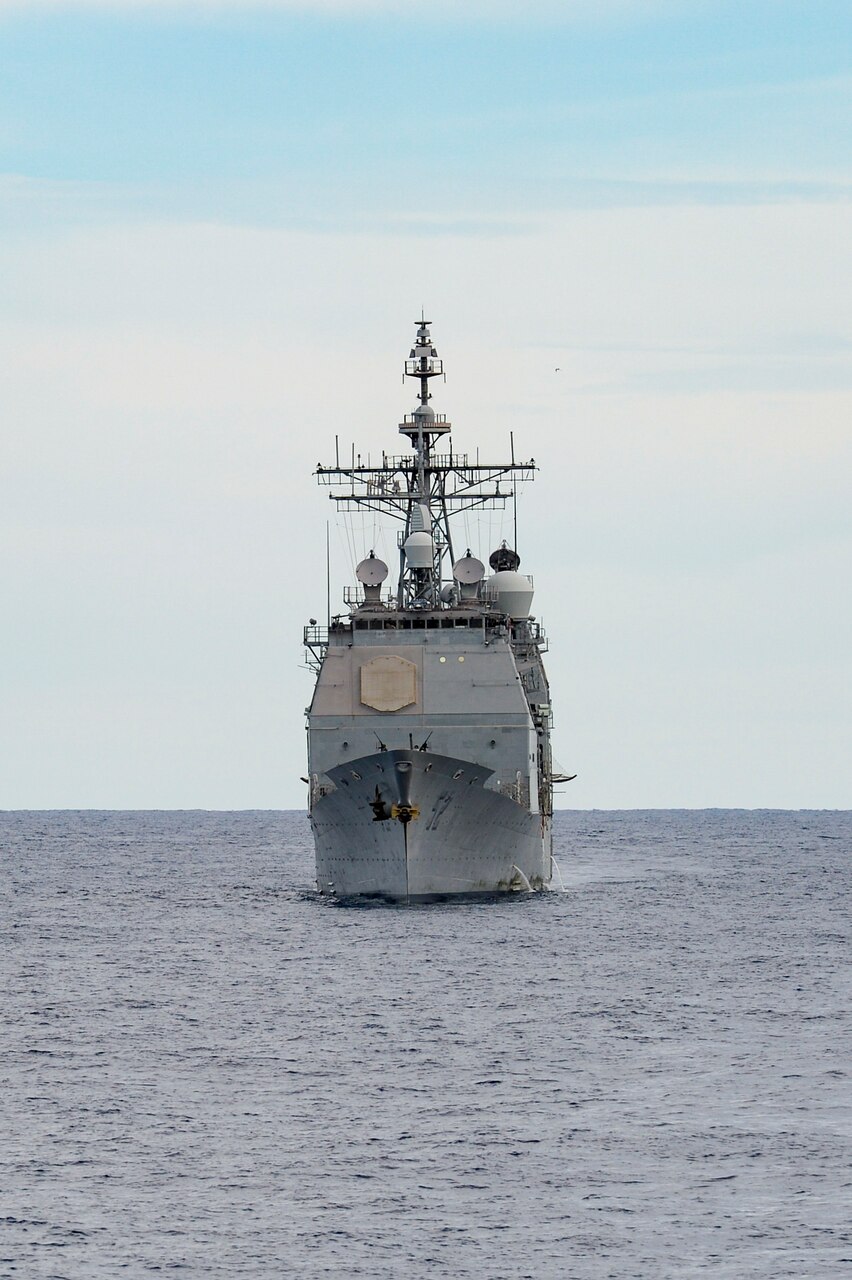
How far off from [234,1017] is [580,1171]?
11.7 meters

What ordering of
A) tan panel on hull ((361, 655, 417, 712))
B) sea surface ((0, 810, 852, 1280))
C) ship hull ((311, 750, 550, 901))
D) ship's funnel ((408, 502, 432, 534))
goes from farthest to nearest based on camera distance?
ship's funnel ((408, 502, 432, 534)) → tan panel on hull ((361, 655, 417, 712)) → ship hull ((311, 750, 550, 901)) → sea surface ((0, 810, 852, 1280))

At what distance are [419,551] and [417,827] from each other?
1068cm

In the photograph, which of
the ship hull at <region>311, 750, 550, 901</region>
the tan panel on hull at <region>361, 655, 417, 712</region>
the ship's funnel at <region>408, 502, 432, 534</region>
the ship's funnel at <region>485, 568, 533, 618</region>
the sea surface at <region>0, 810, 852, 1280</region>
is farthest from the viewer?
the ship's funnel at <region>485, 568, 533, 618</region>

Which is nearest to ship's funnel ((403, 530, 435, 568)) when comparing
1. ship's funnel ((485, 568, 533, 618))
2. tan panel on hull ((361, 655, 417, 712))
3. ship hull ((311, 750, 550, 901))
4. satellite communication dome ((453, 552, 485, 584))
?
satellite communication dome ((453, 552, 485, 584))

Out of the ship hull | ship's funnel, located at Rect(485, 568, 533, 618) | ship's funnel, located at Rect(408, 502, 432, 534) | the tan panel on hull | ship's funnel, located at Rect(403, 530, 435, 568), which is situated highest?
ship's funnel, located at Rect(408, 502, 432, 534)

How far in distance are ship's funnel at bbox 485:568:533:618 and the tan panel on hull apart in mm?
8502

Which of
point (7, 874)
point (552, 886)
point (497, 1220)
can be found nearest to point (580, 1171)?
point (497, 1220)

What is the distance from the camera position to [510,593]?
56.7 metres

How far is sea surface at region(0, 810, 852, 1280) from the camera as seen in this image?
66.3 feet

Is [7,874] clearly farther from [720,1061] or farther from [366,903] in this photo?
[720,1061]

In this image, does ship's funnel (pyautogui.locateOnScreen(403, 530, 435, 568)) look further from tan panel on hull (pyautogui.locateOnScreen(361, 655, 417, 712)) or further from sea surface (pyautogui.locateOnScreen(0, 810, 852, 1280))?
sea surface (pyautogui.locateOnScreen(0, 810, 852, 1280))

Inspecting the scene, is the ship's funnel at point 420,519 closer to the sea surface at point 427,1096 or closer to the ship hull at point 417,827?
the ship hull at point 417,827

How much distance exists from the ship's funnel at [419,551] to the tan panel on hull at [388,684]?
20.9 feet

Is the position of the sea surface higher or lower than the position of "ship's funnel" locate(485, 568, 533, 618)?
lower
